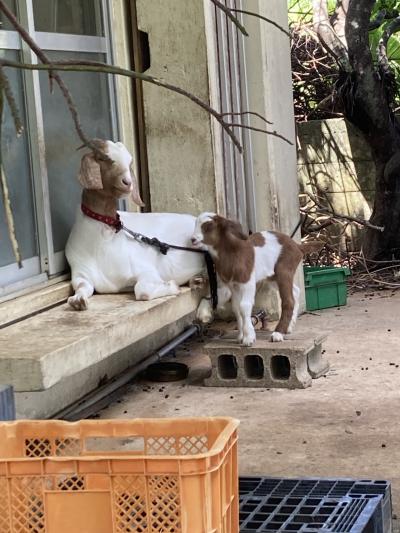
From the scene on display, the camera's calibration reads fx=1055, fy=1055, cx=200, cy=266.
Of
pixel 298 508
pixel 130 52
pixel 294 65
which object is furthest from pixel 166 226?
pixel 294 65

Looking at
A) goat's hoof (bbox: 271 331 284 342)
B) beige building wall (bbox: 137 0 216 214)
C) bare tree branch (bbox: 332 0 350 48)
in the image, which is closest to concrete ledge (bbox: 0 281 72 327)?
goat's hoof (bbox: 271 331 284 342)

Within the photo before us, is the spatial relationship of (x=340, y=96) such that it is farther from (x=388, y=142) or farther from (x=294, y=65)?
(x=294, y=65)

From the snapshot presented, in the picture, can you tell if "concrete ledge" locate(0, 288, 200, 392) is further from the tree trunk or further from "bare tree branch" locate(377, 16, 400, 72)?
"bare tree branch" locate(377, 16, 400, 72)

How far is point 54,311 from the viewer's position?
576cm

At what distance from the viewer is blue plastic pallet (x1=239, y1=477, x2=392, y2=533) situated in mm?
3666

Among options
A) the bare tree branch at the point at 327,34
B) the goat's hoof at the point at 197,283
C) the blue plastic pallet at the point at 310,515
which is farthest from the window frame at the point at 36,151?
the bare tree branch at the point at 327,34

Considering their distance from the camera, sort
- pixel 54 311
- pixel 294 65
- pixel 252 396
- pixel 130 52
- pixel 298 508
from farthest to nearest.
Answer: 1. pixel 294 65
2. pixel 130 52
3. pixel 252 396
4. pixel 54 311
5. pixel 298 508

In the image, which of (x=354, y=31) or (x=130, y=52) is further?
(x=354, y=31)

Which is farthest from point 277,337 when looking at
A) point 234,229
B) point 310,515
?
point 310,515

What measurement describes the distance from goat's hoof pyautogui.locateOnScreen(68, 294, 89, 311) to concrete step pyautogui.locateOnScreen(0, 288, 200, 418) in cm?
3

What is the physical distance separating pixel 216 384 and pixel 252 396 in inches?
13.9

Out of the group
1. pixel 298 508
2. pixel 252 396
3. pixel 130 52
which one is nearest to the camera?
pixel 298 508

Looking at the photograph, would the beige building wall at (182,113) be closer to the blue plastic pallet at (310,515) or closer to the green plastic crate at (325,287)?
the green plastic crate at (325,287)

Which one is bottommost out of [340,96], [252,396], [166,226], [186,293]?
[252,396]
